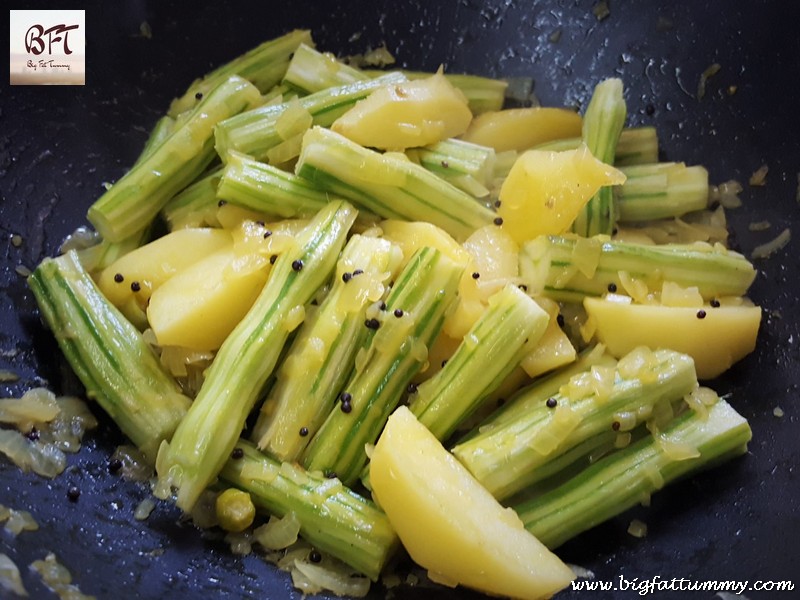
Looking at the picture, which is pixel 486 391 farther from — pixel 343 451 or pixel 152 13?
pixel 152 13

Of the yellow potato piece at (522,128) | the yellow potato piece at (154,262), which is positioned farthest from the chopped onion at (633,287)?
the yellow potato piece at (154,262)

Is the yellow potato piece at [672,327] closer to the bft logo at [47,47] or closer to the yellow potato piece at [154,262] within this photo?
the yellow potato piece at [154,262]

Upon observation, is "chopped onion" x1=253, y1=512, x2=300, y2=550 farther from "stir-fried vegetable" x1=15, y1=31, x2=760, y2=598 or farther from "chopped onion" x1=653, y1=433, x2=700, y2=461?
"chopped onion" x1=653, y1=433, x2=700, y2=461

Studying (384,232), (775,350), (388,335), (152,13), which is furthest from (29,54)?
(775,350)

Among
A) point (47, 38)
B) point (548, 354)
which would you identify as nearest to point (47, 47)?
point (47, 38)

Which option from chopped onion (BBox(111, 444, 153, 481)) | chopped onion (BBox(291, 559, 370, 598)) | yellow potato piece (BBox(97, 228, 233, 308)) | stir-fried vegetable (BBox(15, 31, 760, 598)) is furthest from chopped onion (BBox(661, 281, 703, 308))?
chopped onion (BBox(111, 444, 153, 481))
